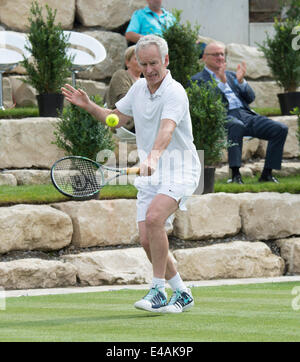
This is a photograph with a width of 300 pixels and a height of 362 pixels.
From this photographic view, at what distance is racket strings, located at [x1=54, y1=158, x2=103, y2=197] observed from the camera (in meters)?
8.12

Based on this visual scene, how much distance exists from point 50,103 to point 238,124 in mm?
2494

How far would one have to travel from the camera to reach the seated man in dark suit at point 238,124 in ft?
33.1

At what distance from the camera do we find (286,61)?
1254cm

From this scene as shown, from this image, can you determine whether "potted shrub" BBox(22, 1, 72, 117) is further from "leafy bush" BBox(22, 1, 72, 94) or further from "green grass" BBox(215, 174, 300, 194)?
"green grass" BBox(215, 174, 300, 194)

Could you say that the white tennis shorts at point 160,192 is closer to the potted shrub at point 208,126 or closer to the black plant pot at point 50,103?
the potted shrub at point 208,126

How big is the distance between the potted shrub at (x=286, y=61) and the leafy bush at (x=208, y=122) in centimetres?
309

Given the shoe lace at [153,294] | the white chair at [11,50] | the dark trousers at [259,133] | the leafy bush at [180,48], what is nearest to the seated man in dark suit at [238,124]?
the dark trousers at [259,133]

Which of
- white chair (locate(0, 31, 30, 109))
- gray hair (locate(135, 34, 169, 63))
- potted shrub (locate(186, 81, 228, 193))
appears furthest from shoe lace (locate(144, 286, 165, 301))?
white chair (locate(0, 31, 30, 109))

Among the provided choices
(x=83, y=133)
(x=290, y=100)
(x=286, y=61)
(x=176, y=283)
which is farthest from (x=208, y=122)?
(x=176, y=283)

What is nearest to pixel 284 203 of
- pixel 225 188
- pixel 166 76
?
pixel 225 188
